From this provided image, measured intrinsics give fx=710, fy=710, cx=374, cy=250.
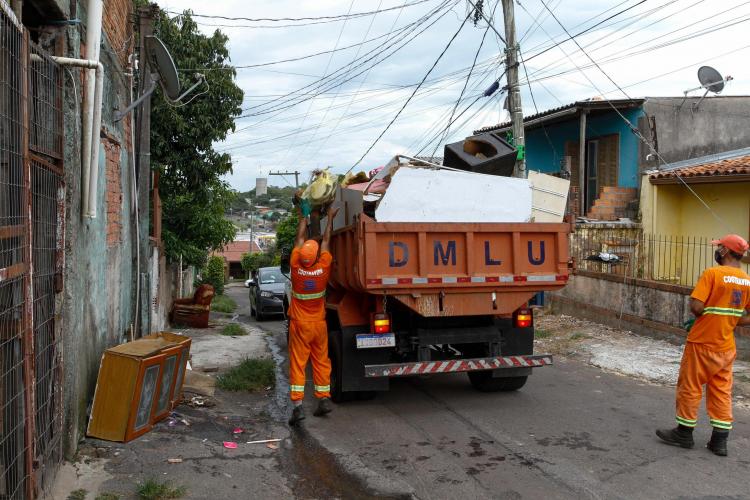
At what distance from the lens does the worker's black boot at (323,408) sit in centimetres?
696

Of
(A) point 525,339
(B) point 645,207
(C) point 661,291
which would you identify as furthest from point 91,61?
(B) point 645,207

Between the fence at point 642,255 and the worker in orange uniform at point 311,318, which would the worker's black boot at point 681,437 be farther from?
the fence at point 642,255

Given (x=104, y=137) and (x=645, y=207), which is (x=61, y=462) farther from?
(x=645, y=207)

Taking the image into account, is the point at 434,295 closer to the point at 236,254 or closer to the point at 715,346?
the point at 715,346

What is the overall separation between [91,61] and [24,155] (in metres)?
1.48

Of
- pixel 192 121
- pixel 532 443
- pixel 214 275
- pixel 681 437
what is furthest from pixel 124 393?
pixel 214 275

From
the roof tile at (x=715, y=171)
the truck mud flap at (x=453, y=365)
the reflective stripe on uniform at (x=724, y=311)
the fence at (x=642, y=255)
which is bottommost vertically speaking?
the truck mud flap at (x=453, y=365)

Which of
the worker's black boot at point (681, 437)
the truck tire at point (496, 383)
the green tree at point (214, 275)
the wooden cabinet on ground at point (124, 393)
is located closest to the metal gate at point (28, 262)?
the wooden cabinet on ground at point (124, 393)

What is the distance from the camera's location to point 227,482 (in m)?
5.16

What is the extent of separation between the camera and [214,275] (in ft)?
107

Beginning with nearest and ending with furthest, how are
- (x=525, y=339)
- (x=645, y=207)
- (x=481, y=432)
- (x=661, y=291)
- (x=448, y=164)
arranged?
(x=481, y=432)
(x=525, y=339)
(x=448, y=164)
(x=661, y=291)
(x=645, y=207)

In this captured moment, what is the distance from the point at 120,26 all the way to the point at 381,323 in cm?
485

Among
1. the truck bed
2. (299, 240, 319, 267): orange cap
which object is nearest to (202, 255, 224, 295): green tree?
(299, 240, 319, 267): orange cap

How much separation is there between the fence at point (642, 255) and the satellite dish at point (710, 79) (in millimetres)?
4662
